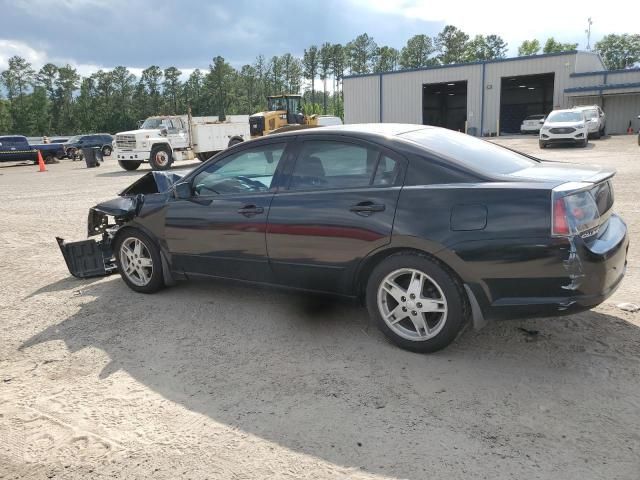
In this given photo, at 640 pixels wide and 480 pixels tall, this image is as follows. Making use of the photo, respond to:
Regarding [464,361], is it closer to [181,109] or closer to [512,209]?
[512,209]

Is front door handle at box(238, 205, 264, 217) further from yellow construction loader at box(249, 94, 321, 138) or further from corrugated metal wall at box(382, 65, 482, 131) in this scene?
corrugated metal wall at box(382, 65, 482, 131)

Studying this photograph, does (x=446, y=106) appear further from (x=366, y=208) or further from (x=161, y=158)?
(x=366, y=208)

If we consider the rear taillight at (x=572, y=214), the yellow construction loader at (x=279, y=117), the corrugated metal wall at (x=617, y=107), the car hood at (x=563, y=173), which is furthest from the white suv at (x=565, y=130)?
the rear taillight at (x=572, y=214)

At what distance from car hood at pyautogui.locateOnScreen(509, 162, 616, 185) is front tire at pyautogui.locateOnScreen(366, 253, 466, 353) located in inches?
34.9

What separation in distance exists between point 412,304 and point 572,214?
3.83 ft

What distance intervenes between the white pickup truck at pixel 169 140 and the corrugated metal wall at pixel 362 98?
860 inches

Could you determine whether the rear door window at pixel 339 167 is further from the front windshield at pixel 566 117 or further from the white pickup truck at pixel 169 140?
the front windshield at pixel 566 117

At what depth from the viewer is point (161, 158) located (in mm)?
21062

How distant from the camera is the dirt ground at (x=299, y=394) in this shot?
103 inches

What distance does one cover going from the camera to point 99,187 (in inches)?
626

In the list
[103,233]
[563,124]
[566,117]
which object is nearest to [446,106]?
[566,117]

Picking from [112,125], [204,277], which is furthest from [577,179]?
[112,125]

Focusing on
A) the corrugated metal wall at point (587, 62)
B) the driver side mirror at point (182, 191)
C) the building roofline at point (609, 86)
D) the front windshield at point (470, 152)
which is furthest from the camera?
the corrugated metal wall at point (587, 62)

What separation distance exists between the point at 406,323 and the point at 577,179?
1505 millimetres
